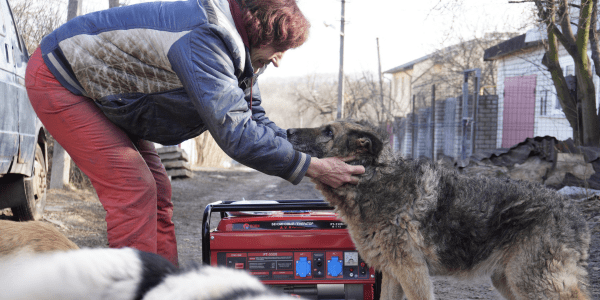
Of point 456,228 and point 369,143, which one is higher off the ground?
point 369,143

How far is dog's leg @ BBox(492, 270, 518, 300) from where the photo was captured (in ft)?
9.19

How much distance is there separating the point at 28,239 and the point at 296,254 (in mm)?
1660

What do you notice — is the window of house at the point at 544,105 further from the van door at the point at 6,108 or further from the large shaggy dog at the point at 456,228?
the van door at the point at 6,108

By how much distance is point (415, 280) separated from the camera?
264cm

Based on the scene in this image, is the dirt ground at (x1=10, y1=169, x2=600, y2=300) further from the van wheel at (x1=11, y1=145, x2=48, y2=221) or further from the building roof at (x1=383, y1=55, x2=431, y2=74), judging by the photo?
the building roof at (x1=383, y1=55, x2=431, y2=74)

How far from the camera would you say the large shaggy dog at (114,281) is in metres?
0.75

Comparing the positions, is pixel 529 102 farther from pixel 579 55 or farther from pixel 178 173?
pixel 178 173

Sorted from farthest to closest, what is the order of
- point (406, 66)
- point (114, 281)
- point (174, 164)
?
point (406, 66), point (174, 164), point (114, 281)

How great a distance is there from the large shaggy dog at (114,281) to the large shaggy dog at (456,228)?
6.68 feet

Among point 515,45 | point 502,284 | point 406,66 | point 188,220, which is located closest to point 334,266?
point 502,284

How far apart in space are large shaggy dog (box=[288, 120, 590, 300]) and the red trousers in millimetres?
1061

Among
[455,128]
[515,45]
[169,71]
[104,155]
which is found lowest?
[104,155]

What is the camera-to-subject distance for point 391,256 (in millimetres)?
2693

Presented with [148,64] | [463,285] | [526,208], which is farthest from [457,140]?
[148,64]
